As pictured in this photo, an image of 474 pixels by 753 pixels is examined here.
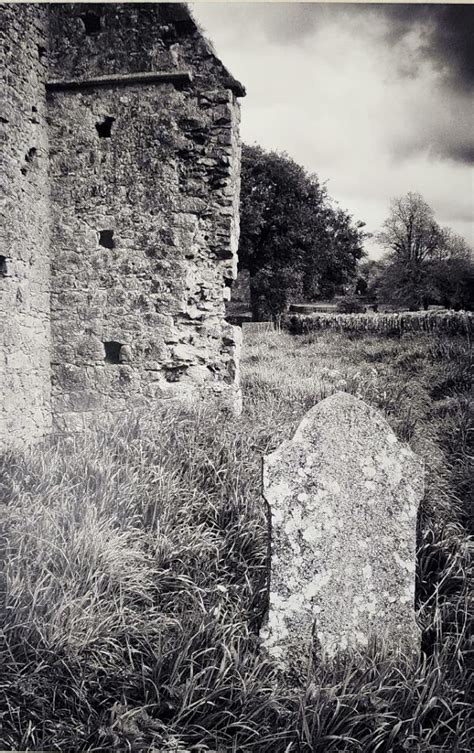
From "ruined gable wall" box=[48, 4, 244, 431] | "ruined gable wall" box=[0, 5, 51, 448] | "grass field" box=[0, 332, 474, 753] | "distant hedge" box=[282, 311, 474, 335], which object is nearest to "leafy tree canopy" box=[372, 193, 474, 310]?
"distant hedge" box=[282, 311, 474, 335]

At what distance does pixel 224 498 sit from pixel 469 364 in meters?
4.11

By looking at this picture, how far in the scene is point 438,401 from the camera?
5.98 meters

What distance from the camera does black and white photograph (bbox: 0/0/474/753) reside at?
7.52 ft

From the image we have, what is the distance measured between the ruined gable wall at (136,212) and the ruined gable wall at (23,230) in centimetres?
19

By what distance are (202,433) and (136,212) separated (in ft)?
9.41

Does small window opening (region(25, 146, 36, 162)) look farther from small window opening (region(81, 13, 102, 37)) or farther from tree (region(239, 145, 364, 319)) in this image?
tree (region(239, 145, 364, 319))

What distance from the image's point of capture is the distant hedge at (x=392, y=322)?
7.19m

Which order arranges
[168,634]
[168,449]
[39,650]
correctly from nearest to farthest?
[39,650]
[168,634]
[168,449]

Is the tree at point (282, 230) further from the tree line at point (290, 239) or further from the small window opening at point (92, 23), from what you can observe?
the small window opening at point (92, 23)

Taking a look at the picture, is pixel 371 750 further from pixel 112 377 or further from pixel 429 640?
pixel 112 377

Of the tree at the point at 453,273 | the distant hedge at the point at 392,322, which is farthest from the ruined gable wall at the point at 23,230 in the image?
the distant hedge at the point at 392,322

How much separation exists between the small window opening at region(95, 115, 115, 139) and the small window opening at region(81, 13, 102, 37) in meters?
0.98

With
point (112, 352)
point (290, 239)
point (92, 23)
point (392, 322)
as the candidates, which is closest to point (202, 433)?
point (112, 352)

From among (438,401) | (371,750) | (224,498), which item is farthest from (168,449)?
(438,401)
